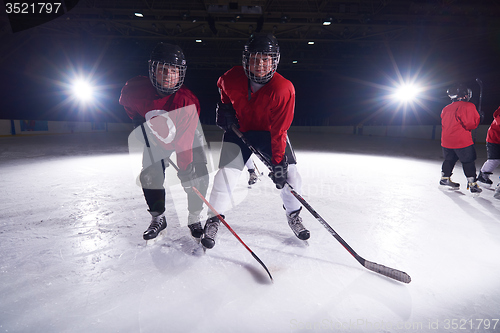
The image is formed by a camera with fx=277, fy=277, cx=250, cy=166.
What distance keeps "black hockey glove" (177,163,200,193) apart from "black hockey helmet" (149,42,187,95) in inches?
18.6

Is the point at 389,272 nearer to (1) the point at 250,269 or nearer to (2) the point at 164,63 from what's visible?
(1) the point at 250,269

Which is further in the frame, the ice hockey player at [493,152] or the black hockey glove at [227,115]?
the ice hockey player at [493,152]

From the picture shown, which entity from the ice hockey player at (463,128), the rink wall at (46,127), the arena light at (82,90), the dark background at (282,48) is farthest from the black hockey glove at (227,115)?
the arena light at (82,90)

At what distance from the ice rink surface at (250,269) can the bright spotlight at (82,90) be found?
1063 centimetres

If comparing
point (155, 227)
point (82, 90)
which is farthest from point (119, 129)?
point (155, 227)

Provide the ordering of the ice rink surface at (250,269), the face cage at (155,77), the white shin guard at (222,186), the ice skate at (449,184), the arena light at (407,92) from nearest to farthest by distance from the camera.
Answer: the ice rink surface at (250,269), the face cage at (155,77), the white shin guard at (222,186), the ice skate at (449,184), the arena light at (407,92)

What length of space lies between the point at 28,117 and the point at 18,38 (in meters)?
2.89

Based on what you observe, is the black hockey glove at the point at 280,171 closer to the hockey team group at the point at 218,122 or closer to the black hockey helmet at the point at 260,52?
the hockey team group at the point at 218,122

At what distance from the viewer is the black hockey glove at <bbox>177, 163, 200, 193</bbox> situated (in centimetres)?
170

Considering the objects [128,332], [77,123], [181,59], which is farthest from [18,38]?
[128,332]

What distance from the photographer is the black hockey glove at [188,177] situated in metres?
1.70

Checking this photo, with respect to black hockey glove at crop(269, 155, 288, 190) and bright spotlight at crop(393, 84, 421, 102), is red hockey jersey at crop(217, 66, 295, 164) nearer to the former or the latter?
black hockey glove at crop(269, 155, 288, 190)

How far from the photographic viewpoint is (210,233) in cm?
169

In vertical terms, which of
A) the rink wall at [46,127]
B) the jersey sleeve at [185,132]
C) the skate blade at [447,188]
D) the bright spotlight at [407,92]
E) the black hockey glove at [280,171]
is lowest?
the rink wall at [46,127]
